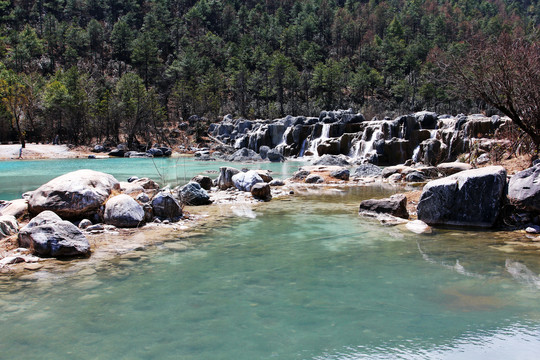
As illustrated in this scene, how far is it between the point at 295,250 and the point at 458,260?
315 cm

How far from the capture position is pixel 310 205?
44.3 ft

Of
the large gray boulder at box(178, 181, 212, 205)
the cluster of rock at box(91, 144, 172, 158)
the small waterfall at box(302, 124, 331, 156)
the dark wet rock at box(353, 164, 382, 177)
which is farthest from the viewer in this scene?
the cluster of rock at box(91, 144, 172, 158)

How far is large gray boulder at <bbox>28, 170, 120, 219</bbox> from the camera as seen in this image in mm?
9398

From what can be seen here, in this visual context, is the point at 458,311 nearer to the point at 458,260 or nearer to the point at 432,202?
the point at 458,260

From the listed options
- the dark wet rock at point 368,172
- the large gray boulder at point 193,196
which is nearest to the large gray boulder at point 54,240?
the large gray boulder at point 193,196

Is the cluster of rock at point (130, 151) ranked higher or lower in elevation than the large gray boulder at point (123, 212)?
higher

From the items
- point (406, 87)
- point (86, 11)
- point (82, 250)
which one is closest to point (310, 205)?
point (82, 250)

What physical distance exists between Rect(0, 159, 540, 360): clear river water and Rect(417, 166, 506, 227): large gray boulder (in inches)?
38.4

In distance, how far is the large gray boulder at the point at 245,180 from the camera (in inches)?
630

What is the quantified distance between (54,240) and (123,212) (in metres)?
2.48

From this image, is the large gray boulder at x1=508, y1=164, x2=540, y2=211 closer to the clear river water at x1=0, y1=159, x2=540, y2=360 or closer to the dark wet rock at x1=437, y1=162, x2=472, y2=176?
the clear river water at x1=0, y1=159, x2=540, y2=360

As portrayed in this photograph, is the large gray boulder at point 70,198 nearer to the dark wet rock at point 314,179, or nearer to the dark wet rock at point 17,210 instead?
the dark wet rock at point 17,210

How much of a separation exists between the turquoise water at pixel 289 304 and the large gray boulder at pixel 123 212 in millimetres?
2264

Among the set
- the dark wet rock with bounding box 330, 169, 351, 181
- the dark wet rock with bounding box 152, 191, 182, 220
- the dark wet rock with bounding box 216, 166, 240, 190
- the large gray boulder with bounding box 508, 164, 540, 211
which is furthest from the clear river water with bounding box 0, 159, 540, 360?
the dark wet rock with bounding box 330, 169, 351, 181
